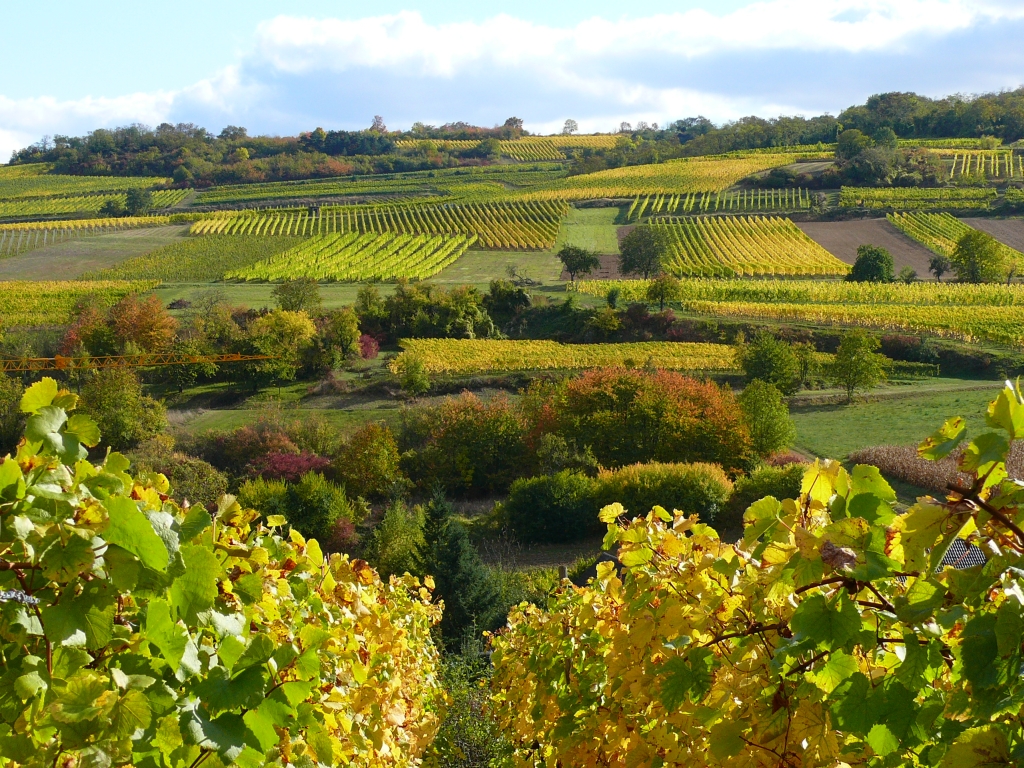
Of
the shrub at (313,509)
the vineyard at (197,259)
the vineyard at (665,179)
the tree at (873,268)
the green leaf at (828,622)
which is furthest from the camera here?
the vineyard at (665,179)

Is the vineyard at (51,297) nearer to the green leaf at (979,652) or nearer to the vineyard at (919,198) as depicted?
the vineyard at (919,198)

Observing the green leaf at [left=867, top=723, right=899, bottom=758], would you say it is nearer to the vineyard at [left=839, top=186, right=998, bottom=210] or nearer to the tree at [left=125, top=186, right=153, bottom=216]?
the vineyard at [left=839, top=186, right=998, bottom=210]

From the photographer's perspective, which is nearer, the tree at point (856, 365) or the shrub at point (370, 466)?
the shrub at point (370, 466)

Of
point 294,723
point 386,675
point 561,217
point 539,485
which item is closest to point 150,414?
point 539,485

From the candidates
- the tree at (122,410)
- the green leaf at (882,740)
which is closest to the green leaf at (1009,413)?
the green leaf at (882,740)

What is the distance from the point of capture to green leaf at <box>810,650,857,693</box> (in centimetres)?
245

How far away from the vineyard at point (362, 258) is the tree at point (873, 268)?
30339 mm

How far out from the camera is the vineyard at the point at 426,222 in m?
86.6

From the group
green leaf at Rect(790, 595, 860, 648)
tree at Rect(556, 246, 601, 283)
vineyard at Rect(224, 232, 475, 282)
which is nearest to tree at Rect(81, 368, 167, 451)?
vineyard at Rect(224, 232, 475, 282)

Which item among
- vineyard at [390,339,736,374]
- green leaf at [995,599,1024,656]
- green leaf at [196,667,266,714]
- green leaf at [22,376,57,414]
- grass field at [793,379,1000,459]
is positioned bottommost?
grass field at [793,379,1000,459]

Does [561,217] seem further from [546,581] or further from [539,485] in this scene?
[546,581]

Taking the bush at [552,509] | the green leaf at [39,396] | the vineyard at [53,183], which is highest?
the vineyard at [53,183]

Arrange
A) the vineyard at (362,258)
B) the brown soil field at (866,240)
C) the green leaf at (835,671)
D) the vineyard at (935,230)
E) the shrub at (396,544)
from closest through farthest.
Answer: the green leaf at (835,671), the shrub at (396,544), the brown soil field at (866,240), the vineyard at (935,230), the vineyard at (362,258)

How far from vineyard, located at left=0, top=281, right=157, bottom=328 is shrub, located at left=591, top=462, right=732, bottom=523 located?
43.6 metres
